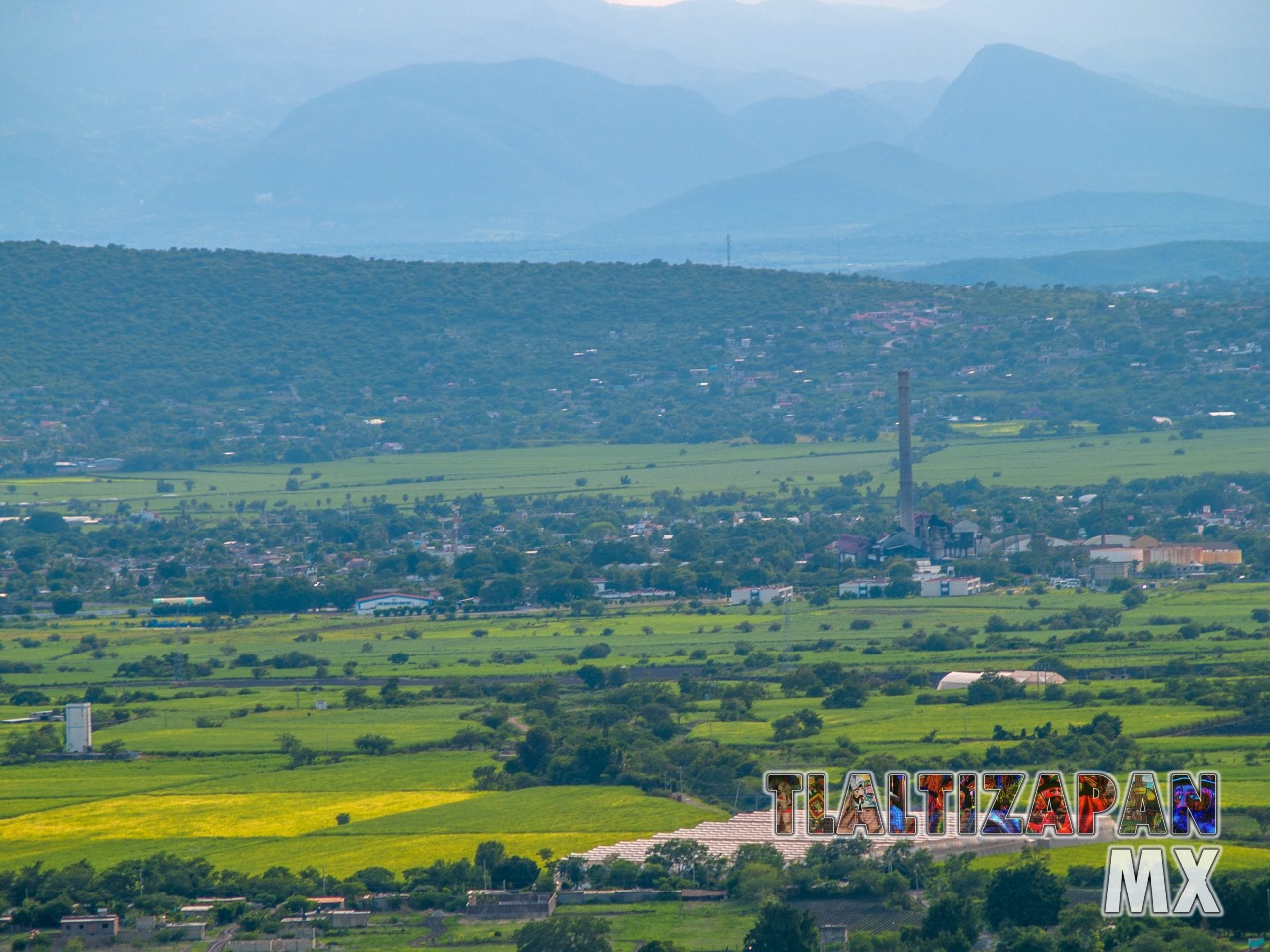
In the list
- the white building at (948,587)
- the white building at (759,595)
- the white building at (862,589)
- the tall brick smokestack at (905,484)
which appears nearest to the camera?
the white building at (759,595)

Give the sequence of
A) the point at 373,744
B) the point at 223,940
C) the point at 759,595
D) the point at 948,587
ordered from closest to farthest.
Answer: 1. the point at 223,940
2. the point at 373,744
3. the point at 759,595
4. the point at 948,587

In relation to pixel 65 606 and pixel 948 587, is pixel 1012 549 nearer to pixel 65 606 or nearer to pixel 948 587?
pixel 948 587

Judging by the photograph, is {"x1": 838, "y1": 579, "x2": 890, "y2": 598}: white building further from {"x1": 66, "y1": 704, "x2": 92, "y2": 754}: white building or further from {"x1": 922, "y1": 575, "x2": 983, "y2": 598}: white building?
{"x1": 66, "y1": 704, "x2": 92, "y2": 754}: white building

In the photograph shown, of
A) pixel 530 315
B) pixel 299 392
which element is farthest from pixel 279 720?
pixel 530 315

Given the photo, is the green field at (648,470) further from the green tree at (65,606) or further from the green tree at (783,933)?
the green tree at (783,933)

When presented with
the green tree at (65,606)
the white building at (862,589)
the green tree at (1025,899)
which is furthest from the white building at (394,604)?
the green tree at (1025,899)

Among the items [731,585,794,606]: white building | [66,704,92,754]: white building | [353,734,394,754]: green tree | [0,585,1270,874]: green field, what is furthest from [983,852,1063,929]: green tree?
[731,585,794,606]: white building

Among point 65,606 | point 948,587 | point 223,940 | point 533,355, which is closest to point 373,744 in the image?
point 223,940
